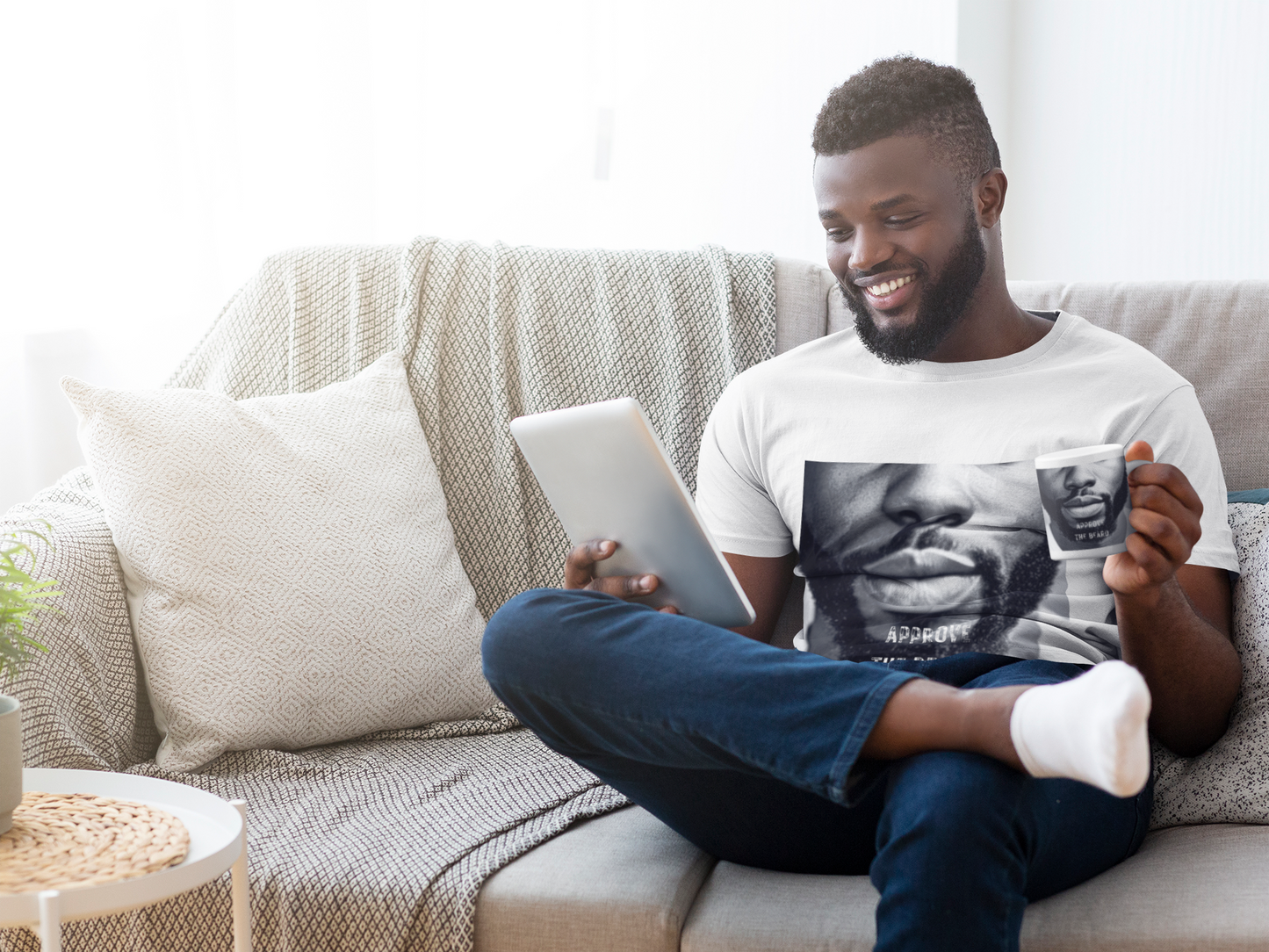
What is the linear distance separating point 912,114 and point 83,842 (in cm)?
110

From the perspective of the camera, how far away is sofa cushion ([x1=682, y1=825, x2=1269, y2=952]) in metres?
0.95

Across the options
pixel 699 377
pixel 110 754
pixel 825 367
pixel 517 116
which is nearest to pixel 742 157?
pixel 517 116

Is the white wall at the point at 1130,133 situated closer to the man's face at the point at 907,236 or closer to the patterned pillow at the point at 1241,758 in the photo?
the man's face at the point at 907,236

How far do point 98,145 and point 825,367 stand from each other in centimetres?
140

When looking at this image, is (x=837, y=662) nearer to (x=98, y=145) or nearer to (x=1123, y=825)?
(x=1123, y=825)

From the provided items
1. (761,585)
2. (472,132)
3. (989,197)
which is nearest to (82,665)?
(761,585)

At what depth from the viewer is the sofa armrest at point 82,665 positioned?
121cm

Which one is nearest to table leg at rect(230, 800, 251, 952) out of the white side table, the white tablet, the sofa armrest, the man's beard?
the white side table

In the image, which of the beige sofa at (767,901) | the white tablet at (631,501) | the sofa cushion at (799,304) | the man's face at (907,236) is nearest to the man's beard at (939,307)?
the man's face at (907,236)

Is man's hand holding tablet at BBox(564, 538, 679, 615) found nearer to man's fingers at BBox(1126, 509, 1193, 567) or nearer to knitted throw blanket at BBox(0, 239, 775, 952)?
knitted throw blanket at BBox(0, 239, 775, 952)

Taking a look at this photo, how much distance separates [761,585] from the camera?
4.66ft

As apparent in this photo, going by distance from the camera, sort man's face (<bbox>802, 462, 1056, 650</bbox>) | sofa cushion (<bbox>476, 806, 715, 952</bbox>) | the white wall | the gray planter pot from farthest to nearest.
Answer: the white wall → man's face (<bbox>802, 462, 1056, 650</bbox>) → sofa cushion (<bbox>476, 806, 715, 952</bbox>) → the gray planter pot

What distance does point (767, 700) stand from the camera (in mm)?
921

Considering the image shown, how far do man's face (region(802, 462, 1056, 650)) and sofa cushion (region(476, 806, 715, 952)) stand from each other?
1.17ft
